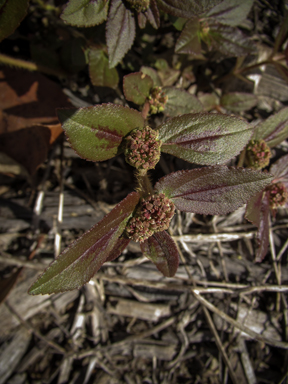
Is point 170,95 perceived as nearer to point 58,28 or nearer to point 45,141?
point 45,141

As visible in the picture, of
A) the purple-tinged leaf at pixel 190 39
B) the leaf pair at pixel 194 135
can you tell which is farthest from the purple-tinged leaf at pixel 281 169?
the purple-tinged leaf at pixel 190 39

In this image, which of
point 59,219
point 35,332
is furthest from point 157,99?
point 35,332

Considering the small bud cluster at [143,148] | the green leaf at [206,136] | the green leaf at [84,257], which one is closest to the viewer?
the green leaf at [84,257]

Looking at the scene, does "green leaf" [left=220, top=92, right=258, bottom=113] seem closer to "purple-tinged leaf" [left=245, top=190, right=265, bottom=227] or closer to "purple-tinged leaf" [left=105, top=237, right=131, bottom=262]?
"purple-tinged leaf" [left=245, top=190, right=265, bottom=227]

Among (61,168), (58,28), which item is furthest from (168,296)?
(58,28)

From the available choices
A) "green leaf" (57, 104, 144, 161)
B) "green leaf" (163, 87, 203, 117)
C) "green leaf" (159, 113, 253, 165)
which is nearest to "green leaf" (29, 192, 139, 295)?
"green leaf" (57, 104, 144, 161)

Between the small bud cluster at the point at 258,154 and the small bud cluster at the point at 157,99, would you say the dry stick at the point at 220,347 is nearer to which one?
the small bud cluster at the point at 258,154
